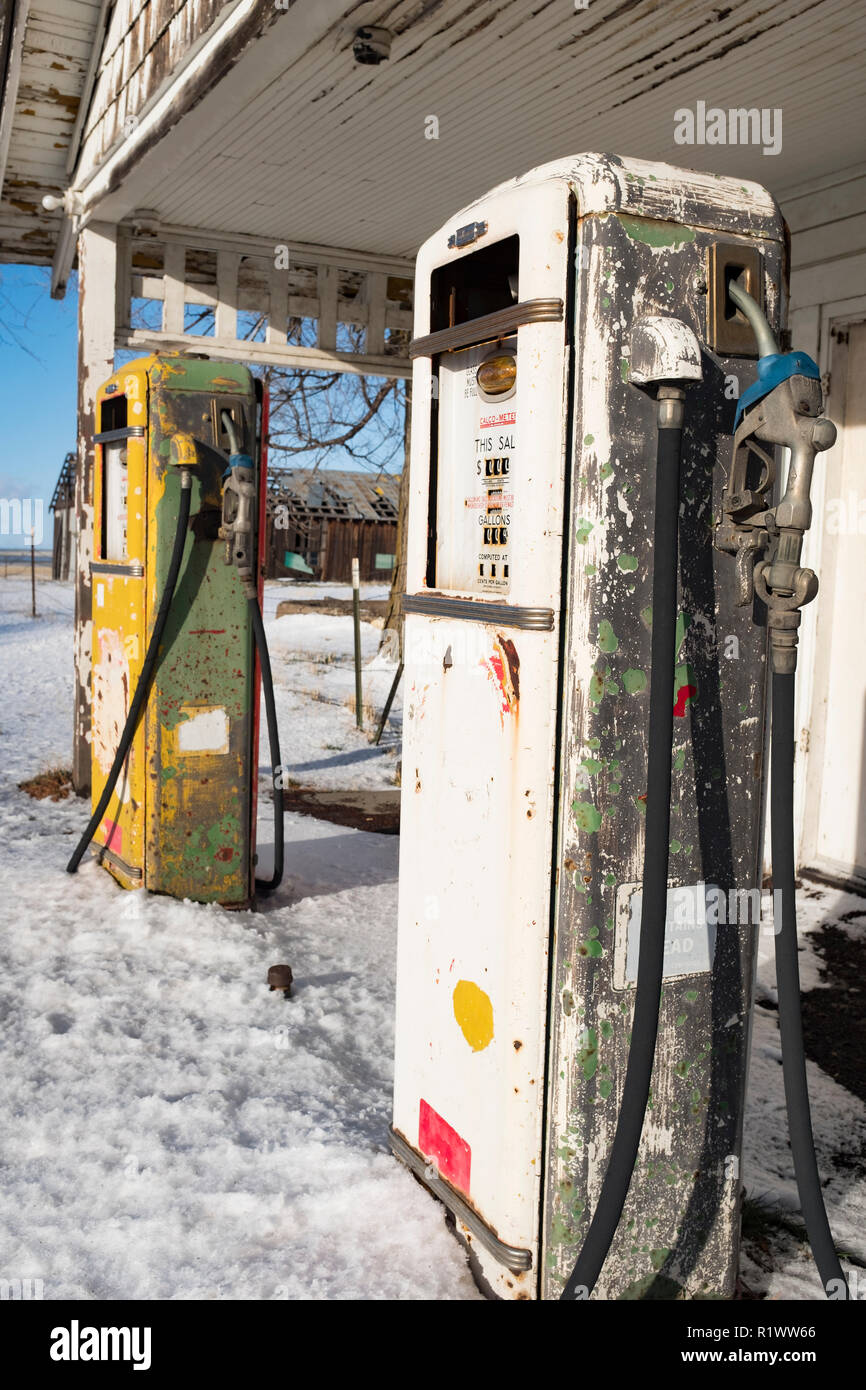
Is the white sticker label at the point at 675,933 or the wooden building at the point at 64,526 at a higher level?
the wooden building at the point at 64,526

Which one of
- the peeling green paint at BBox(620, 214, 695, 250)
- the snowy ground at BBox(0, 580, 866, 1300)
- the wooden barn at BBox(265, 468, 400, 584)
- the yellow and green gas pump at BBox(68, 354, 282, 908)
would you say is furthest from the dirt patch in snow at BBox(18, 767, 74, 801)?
the wooden barn at BBox(265, 468, 400, 584)

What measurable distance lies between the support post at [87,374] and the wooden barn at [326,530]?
26.5 meters

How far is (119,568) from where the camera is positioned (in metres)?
4.86

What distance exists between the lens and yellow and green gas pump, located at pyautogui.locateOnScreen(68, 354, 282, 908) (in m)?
4.51

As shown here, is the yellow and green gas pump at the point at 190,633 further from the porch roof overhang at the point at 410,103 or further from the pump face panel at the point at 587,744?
the pump face panel at the point at 587,744

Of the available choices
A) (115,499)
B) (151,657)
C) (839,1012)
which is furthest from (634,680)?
(115,499)

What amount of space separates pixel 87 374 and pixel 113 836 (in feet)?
10.2

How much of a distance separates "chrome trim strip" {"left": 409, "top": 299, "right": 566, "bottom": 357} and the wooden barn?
102 feet

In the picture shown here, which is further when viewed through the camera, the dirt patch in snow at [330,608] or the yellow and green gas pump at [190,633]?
the dirt patch in snow at [330,608]

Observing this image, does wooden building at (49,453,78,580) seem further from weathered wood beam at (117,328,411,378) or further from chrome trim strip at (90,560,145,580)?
chrome trim strip at (90,560,145,580)

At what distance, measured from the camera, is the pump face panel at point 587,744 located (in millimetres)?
2088

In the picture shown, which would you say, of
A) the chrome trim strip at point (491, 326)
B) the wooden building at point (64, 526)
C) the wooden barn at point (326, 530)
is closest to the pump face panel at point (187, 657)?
the chrome trim strip at point (491, 326)

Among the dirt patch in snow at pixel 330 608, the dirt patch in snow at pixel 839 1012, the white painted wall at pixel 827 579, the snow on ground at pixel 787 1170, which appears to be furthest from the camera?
the dirt patch in snow at pixel 330 608

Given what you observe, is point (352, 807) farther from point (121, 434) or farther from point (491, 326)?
point (491, 326)
